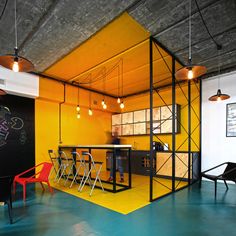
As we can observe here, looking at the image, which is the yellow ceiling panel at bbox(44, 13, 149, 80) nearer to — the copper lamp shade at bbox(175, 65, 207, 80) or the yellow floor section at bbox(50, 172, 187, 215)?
the copper lamp shade at bbox(175, 65, 207, 80)

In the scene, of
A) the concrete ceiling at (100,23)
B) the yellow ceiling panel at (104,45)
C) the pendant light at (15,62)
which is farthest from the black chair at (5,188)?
the yellow ceiling panel at (104,45)

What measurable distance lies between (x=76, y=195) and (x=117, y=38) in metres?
3.77

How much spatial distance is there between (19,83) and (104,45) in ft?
9.62

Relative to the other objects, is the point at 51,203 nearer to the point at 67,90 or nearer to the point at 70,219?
the point at 70,219

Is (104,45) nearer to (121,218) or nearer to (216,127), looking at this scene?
(121,218)

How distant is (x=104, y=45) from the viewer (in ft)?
14.1

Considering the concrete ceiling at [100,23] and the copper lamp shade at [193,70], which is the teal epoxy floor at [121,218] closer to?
the copper lamp shade at [193,70]

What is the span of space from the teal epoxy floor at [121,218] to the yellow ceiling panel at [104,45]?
352 centimetres

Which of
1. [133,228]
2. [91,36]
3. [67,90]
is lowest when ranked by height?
[133,228]

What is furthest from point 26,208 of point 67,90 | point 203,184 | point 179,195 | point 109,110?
point 109,110

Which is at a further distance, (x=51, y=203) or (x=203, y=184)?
(x=203, y=184)

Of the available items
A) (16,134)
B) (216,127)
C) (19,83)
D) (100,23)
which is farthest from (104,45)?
(216,127)

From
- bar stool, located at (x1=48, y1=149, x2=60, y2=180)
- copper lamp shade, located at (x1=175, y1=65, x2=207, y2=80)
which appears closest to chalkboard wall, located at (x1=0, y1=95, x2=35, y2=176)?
bar stool, located at (x1=48, y1=149, x2=60, y2=180)

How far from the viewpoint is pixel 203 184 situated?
18.5 ft
